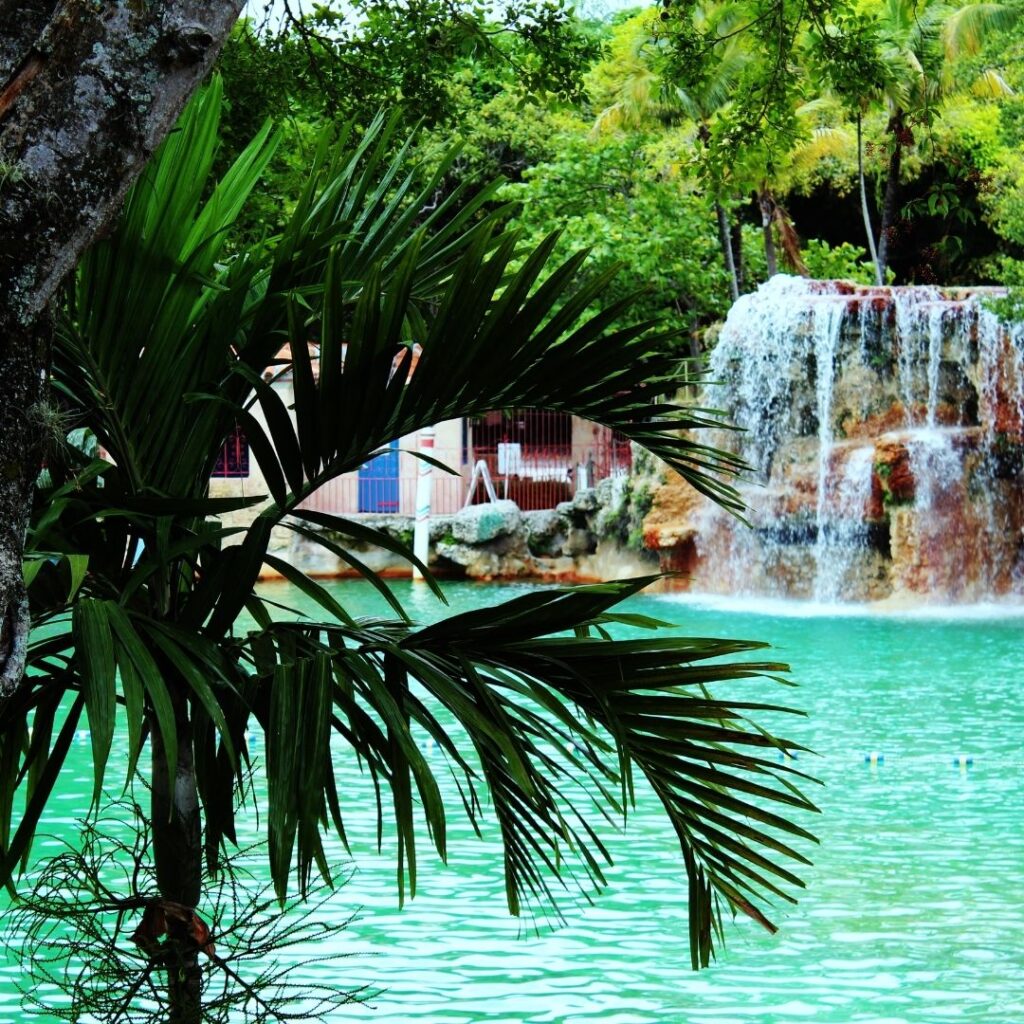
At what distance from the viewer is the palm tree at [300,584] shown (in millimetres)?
2779

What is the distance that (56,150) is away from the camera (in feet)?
7.48

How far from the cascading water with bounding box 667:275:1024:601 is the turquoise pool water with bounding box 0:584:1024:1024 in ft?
32.3

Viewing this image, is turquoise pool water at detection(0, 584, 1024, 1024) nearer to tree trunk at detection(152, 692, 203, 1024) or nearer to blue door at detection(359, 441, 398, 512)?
tree trunk at detection(152, 692, 203, 1024)

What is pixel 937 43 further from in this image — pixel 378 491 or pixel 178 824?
pixel 178 824

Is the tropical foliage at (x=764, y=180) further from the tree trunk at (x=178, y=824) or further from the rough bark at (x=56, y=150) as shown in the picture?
the rough bark at (x=56, y=150)

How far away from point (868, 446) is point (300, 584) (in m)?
16.8

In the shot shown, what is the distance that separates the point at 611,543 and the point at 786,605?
3685mm

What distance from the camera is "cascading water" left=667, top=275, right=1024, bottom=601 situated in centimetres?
1853

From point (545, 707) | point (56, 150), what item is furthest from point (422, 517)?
point (56, 150)

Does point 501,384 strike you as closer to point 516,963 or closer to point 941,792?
point 516,963

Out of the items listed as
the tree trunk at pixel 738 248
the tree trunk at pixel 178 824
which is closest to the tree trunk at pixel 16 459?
the tree trunk at pixel 178 824

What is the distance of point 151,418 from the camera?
10.3ft

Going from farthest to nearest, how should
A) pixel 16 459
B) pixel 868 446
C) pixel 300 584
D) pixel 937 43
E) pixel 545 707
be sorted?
pixel 937 43
pixel 868 446
pixel 300 584
pixel 545 707
pixel 16 459

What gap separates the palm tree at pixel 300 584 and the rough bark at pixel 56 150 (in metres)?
0.37
